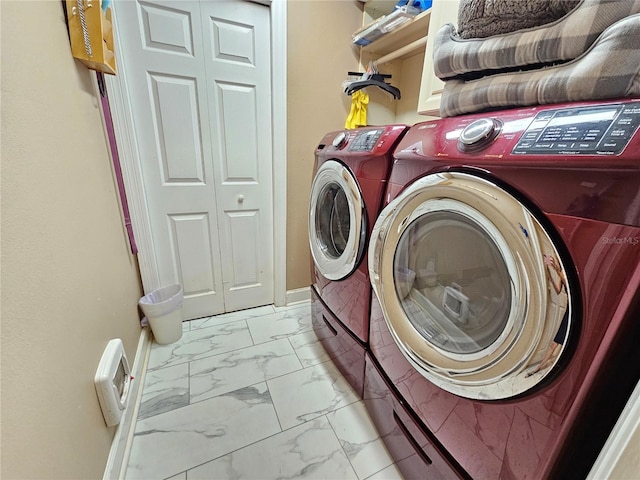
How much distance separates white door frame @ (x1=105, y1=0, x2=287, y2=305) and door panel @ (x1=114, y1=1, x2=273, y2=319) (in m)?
0.05

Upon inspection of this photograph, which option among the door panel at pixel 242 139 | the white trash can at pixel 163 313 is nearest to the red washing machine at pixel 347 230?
the door panel at pixel 242 139

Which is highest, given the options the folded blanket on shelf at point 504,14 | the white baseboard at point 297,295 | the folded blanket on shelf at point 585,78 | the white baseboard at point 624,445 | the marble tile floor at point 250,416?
the folded blanket on shelf at point 504,14

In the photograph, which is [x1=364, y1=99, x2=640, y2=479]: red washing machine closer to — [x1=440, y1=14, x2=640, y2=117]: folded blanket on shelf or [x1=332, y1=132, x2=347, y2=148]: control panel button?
[x1=440, y1=14, x2=640, y2=117]: folded blanket on shelf

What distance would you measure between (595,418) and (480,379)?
0.18 m

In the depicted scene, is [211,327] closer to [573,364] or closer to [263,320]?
[263,320]

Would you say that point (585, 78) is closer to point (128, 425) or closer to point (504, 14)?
point (504, 14)

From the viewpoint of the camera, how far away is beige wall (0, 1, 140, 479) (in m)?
0.50

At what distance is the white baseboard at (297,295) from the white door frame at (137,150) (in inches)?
14.6

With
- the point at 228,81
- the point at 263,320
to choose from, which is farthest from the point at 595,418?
the point at 228,81

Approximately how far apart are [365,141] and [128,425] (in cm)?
140

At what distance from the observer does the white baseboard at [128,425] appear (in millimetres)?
862

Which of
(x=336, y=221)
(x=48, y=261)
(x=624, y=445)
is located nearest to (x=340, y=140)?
(x=336, y=221)

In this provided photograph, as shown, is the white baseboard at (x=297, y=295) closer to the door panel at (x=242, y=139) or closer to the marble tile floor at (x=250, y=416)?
the door panel at (x=242, y=139)

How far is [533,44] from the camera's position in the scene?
23.0 inches
